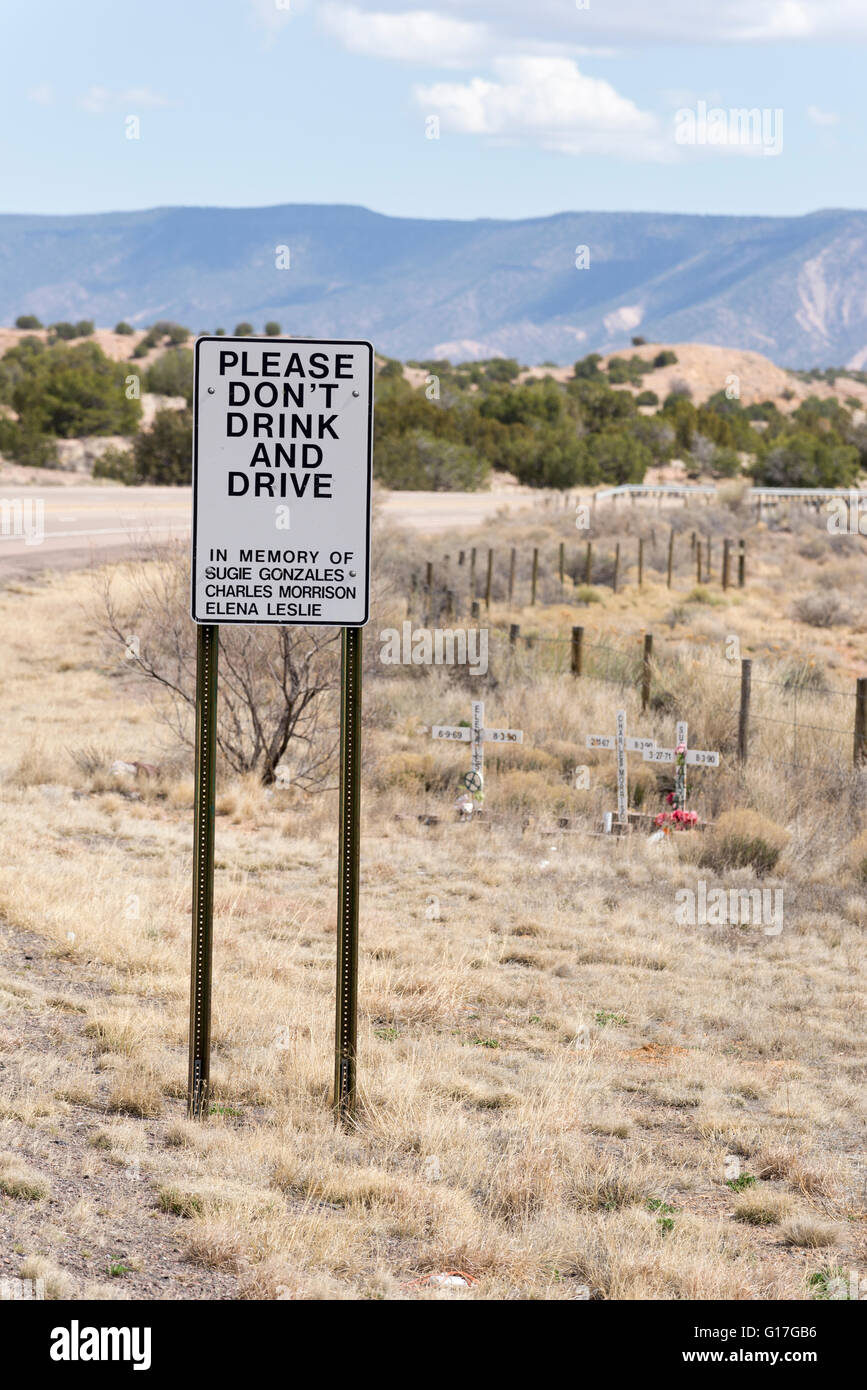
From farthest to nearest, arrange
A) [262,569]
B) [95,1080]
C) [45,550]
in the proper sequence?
[45,550], [95,1080], [262,569]

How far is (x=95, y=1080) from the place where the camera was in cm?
582

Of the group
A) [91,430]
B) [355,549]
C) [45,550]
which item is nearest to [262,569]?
[355,549]

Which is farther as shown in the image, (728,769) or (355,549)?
(728,769)

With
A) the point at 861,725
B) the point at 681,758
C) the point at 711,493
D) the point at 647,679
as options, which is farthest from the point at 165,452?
the point at 681,758

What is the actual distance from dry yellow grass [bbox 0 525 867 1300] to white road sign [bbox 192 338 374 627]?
1.99 meters

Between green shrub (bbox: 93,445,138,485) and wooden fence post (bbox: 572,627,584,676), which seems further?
green shrub (bbox: 93,445,138,485)

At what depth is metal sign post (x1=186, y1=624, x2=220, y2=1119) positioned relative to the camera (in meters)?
5.47

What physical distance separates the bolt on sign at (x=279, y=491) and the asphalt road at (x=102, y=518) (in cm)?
1215

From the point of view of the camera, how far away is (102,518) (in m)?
30.8

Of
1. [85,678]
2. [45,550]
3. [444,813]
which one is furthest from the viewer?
[45,550]

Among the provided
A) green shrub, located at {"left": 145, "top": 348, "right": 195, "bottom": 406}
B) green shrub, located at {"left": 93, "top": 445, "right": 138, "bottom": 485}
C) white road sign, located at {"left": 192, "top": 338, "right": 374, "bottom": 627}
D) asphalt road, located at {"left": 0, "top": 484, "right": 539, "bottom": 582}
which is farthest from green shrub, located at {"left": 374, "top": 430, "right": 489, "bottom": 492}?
white road sign, located at {"left": 192, "top": 338, "right": 374, "bottom": 627}

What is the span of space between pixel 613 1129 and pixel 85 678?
12.4 metres

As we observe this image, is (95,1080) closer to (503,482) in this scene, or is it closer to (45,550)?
(45,550)

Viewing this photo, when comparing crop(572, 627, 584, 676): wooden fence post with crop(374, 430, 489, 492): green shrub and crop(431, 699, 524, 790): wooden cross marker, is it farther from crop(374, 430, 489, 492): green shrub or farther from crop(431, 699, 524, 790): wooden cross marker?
crop(374, 430, 489, 492): green shrub
